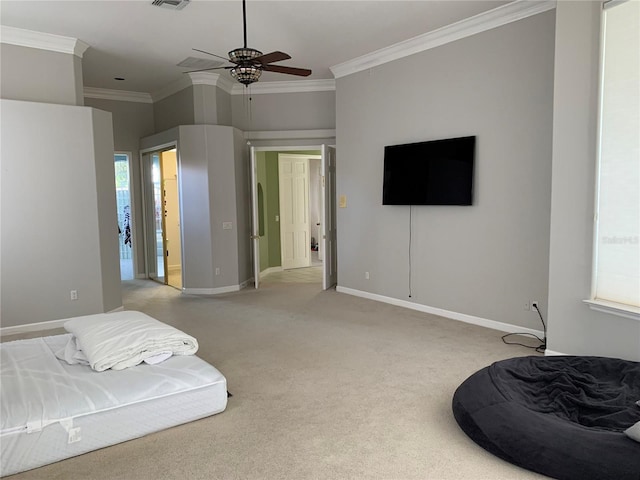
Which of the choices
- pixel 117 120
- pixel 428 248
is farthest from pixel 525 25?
pixel 117 120

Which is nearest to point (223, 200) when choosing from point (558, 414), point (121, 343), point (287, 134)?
point (287, 134)

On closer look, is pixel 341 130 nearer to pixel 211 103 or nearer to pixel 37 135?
pixel 211 103

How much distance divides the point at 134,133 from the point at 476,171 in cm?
622

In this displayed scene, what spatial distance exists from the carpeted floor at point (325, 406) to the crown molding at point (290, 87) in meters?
3.77

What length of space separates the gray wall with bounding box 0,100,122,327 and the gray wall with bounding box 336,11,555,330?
11.2 ft

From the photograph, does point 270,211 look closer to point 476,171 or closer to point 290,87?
point 290,87

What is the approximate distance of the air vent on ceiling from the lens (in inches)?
248

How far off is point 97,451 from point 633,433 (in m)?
2.86

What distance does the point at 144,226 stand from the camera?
338 inches

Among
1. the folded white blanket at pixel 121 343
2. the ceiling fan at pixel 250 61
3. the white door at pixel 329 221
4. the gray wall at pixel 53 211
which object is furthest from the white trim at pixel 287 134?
the folded white blanket at pixel 121 343

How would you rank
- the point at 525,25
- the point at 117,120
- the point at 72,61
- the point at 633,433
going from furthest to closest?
the point at 117,120 → the point at 72,61 → the point at 525,25 → the point at 633,433

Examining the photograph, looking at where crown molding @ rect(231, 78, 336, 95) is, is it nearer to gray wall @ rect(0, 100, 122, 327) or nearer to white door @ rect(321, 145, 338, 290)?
white door @ rect(321, 145, 338, 290)

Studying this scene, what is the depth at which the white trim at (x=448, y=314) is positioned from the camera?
474 cm

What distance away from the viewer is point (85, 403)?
2602 mm
